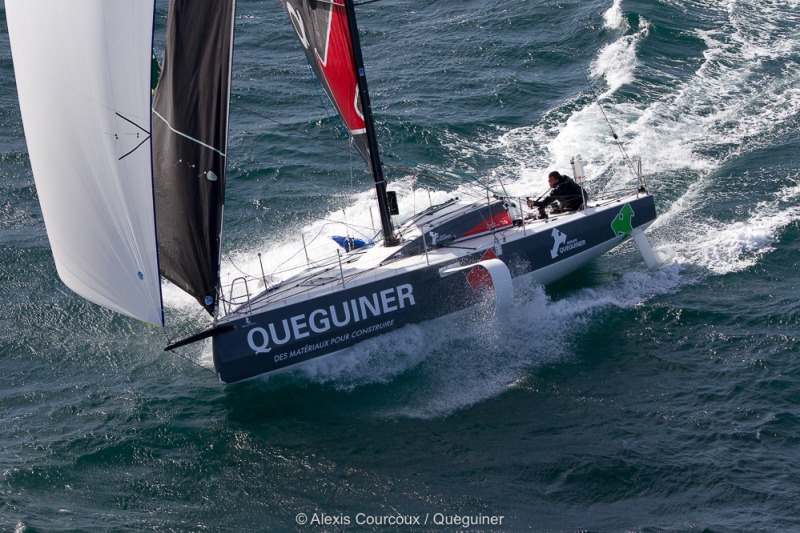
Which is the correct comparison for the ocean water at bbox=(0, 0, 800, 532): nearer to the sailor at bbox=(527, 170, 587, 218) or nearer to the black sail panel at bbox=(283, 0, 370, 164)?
the sailor at bbox=(527, 170, 587, 218)

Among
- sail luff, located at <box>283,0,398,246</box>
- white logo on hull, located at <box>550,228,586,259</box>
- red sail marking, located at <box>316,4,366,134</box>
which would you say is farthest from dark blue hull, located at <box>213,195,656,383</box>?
red sail marking, located at <box>316,4,366,134</box>

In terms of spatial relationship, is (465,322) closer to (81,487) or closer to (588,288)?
(588,288)

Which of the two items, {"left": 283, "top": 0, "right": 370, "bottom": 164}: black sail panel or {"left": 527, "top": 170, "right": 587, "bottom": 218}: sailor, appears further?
{"left": 527, "top": 170, "right": 587, "bottom": 218}: sailor

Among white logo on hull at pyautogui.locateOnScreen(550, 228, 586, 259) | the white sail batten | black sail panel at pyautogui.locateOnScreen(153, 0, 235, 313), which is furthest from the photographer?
white logo on hull at pyautogui.locateOnScreen(550, 228, 586, 259)

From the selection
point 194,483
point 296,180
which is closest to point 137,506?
point 194,483

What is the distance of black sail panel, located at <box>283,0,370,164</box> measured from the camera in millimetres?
13648

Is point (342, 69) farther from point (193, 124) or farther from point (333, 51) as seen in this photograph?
point (193, 124)

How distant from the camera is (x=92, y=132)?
36.0 feet

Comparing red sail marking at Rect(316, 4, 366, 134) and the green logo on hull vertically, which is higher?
red sail marking at Rect(316, 4, 366, 134)

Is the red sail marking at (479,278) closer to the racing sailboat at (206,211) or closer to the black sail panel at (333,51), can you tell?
the racing sailboat at (206,211)

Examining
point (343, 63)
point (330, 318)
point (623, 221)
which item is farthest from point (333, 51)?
point (623, 221)

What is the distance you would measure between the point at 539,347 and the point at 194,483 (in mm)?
5396

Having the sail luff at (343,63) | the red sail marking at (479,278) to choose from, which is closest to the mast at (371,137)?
the sail luff at (343,63)

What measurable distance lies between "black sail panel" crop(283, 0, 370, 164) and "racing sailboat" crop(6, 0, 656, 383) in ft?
0.07
